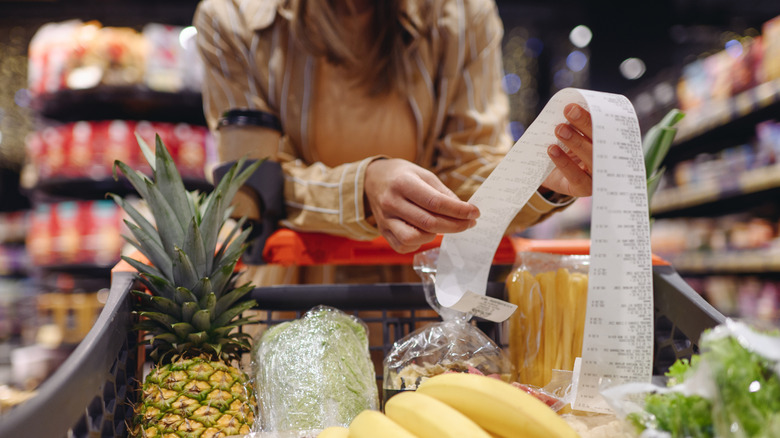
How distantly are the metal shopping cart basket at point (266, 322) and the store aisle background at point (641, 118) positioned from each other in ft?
7.36

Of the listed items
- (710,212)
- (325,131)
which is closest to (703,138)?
(710,212)

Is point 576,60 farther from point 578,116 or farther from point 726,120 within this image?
point 578,116

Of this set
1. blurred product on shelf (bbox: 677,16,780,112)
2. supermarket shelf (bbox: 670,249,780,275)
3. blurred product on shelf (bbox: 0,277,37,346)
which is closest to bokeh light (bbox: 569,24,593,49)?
blurred product on shelf (bbox: 677,16,780,112)

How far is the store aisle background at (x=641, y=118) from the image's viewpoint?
3555 millimetres

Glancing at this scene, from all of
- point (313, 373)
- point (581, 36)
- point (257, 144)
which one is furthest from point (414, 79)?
point (581, 36)

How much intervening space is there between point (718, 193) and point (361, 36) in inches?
133

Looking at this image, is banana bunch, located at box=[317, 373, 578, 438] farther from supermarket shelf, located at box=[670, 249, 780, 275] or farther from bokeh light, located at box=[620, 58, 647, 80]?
bokeh light, located at box=[620, 58, 647, 80]

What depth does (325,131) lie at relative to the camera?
4.89 ft

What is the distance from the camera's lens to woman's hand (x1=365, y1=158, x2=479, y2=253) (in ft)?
2.65

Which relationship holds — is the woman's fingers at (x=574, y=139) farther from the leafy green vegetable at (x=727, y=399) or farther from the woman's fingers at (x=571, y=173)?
the leafy green vegetable at (x=727, y=399)

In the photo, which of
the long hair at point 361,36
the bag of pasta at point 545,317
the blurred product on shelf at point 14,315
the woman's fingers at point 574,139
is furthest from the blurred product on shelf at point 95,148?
the woman's fingers at point 574,139

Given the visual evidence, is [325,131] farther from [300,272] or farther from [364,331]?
[364,331]

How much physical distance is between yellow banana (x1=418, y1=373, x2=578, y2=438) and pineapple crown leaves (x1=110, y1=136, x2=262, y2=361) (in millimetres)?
410

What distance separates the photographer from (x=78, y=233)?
3.21 m
